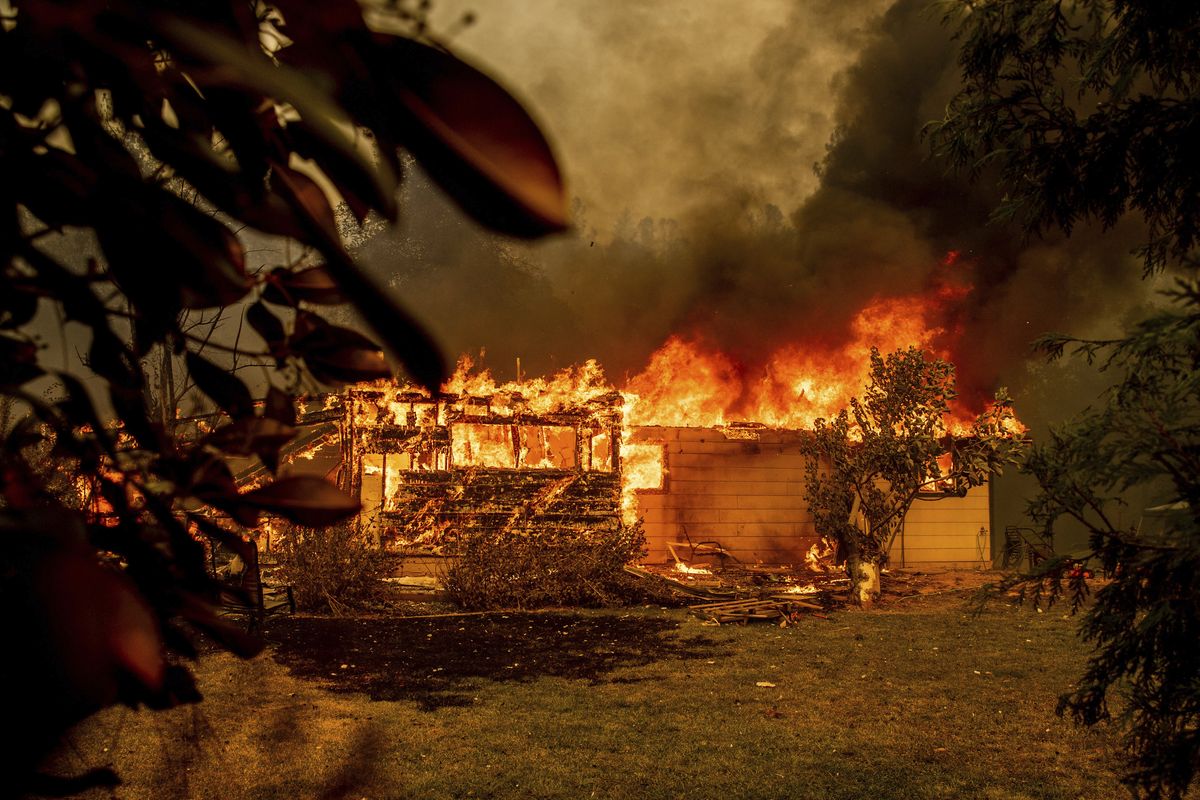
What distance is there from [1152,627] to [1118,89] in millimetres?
2440

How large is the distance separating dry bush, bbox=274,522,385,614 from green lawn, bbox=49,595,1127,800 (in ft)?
2.81

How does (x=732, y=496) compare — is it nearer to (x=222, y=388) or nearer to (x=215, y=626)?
(x=222, y=388)

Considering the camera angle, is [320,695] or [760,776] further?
[320,695]

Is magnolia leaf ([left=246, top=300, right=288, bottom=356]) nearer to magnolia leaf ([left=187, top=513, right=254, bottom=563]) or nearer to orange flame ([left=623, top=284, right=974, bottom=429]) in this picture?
magnolia leaf ([left=187, top=513, right=254, bottom=563])

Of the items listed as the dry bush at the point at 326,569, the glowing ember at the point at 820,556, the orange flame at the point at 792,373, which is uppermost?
the orange flame at the point at 792,373

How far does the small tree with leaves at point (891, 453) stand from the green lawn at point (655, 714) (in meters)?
2.24

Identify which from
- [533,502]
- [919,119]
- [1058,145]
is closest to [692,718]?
[1058,145]

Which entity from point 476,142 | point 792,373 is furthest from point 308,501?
point 792,373

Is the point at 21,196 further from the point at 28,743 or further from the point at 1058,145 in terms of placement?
the point at 1058,145

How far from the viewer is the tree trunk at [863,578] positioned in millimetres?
12517

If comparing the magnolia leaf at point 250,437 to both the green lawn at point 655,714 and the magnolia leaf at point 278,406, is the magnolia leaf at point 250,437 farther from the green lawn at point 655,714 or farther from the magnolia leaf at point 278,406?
the green lawn at point 655,714

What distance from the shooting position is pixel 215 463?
2.57 ft

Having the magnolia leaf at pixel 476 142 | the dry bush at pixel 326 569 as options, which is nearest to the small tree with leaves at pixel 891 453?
the dry bush at pixel 326 569

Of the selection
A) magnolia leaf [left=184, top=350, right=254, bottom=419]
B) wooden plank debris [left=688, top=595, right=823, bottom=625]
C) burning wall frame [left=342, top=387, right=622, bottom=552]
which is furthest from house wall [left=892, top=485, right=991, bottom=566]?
magnolia leaf [left=184, top=350, right=254, bottom=419]
